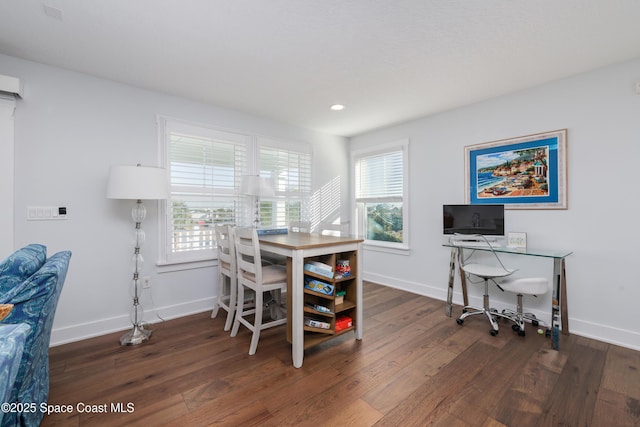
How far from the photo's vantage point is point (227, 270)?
2900mm

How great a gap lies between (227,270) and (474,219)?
2.65 meters

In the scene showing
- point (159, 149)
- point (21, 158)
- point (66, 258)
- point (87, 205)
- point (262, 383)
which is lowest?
point (262, 383)

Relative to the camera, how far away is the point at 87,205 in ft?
8.64

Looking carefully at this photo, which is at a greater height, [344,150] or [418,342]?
[344,150]

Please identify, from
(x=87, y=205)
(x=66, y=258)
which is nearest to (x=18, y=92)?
(x=87, y=205)

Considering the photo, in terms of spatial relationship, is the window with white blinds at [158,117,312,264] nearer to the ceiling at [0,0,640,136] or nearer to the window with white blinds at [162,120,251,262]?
the window with white blinds at [162,120,251,262]

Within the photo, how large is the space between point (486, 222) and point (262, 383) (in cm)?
261

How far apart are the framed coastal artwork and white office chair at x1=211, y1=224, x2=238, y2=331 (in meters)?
2.72

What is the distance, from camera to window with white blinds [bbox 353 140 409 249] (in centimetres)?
411

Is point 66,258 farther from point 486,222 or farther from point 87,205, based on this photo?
point 486,222

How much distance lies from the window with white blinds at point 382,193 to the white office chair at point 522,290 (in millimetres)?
1462

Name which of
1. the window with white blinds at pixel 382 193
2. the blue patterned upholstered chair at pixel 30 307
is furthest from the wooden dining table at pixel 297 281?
the window with white blinds at pixel 382 193

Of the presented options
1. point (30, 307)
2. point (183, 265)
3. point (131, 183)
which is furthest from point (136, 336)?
point (30, 307)

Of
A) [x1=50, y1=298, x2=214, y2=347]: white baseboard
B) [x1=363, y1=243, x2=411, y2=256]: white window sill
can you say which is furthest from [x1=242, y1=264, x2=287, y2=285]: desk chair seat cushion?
[x1=363, y1=243, x2=411, y2=256]: white window sill
